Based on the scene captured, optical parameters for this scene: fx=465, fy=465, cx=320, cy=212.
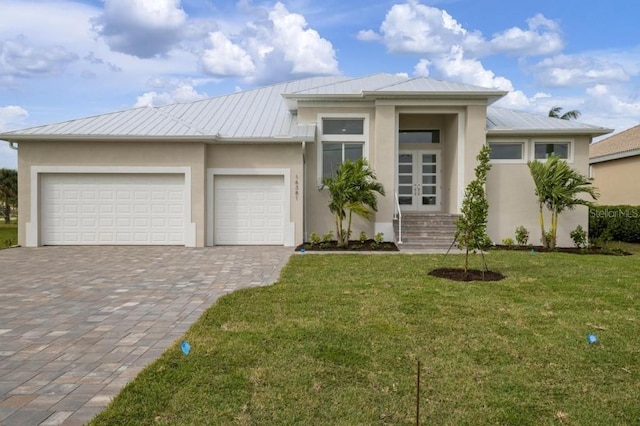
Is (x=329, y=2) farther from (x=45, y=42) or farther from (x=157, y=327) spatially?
(x=157, y=327)

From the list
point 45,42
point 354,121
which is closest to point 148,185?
point 45,42

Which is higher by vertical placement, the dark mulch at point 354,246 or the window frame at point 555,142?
the window frame at point 555,142

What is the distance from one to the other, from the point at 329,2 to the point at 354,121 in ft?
12.2

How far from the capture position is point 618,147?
2202 centimetres

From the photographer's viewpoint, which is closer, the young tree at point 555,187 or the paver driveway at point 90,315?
the paver driveway at point 90,315

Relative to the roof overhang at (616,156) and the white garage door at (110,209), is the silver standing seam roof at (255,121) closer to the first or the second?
the white garage door at (110,209)

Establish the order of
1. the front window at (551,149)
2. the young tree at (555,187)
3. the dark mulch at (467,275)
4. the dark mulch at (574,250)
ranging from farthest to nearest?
the front window at (551,149) < the young tree at (555,187) < the dark mulch at (574,250) < the dark mulch at (467,275)

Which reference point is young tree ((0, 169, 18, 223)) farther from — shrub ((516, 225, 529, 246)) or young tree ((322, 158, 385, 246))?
shrub ((516, 225, 529, 246))

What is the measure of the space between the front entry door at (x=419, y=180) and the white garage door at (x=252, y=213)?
14.9 ft

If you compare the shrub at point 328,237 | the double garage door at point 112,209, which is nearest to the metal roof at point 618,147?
the shrub at point 328,237

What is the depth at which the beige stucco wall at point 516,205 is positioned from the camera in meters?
14.9

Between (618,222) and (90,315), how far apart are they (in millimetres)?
18921

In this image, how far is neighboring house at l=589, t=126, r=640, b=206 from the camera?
66.2 feet

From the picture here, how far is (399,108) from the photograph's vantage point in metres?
14.5
